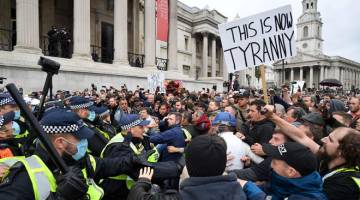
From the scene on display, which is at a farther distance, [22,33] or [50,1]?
[50,1]

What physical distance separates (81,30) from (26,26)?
3.21 meters

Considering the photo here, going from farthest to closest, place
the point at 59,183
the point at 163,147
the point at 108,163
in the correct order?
the point at 163,147 → the point at 108,163 → the point at 59,183

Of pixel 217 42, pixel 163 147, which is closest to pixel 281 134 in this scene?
pixel 163 147

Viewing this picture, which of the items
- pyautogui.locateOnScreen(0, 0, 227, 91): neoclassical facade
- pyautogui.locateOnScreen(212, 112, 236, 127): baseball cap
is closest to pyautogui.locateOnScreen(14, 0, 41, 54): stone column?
pyautogui.locateOnScreen(0, 0, 227, 91): neoclassical facade

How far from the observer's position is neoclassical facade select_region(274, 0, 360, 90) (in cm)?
10888

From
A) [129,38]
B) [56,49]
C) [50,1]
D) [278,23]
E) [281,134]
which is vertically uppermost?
[50,1]

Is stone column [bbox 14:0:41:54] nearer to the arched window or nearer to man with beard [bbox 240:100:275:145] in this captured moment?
man with beard [bbox 240:100:275:145]

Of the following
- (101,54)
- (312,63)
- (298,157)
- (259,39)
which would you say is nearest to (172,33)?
(101,54)

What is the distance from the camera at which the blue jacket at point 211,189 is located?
2.00 m

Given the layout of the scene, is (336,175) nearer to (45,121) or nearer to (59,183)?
(59,183)

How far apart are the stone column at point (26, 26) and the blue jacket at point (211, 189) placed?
51.6ft

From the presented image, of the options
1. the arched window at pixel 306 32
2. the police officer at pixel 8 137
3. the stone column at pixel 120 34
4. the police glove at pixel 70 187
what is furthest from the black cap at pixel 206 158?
the arched window at pixel 306 32

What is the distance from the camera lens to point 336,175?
8.91ft

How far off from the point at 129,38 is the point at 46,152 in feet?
86.1
